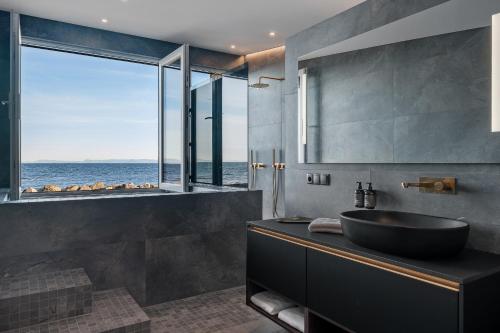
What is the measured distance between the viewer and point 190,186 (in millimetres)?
3562

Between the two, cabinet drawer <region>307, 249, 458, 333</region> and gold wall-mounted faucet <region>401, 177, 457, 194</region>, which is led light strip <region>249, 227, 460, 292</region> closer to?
cabinet drawer <region>307, 249, 458, 333</region>

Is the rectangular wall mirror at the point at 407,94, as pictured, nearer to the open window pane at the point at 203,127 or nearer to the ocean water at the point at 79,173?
the open window pane at the point at 203,127

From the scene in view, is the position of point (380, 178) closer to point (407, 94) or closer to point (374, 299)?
point (407, 94)

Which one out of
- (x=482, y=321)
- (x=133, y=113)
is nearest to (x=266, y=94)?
(x=482, y=321)

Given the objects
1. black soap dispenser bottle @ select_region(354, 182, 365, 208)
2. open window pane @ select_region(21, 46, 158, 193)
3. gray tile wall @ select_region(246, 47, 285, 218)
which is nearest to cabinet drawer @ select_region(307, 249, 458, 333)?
black soap dispenser bottle @ select_region(354, 182, 365, 208)

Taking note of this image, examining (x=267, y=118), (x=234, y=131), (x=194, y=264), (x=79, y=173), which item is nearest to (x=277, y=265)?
(x=194, y=264)

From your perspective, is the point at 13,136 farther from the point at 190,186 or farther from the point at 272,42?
the point at 272,42

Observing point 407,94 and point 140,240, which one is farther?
point 140,240

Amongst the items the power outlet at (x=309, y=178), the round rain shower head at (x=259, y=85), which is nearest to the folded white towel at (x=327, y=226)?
the power outlet at (x=309, y=178)

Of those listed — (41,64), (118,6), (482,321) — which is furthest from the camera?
(41,64)

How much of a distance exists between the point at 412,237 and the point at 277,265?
0.96m

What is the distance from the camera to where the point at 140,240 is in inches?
108

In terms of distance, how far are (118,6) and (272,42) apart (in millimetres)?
1719

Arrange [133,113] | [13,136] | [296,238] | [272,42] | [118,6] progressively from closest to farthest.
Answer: [296,238] < [13,136] < [118,6] < [272,42] < [133,113]
